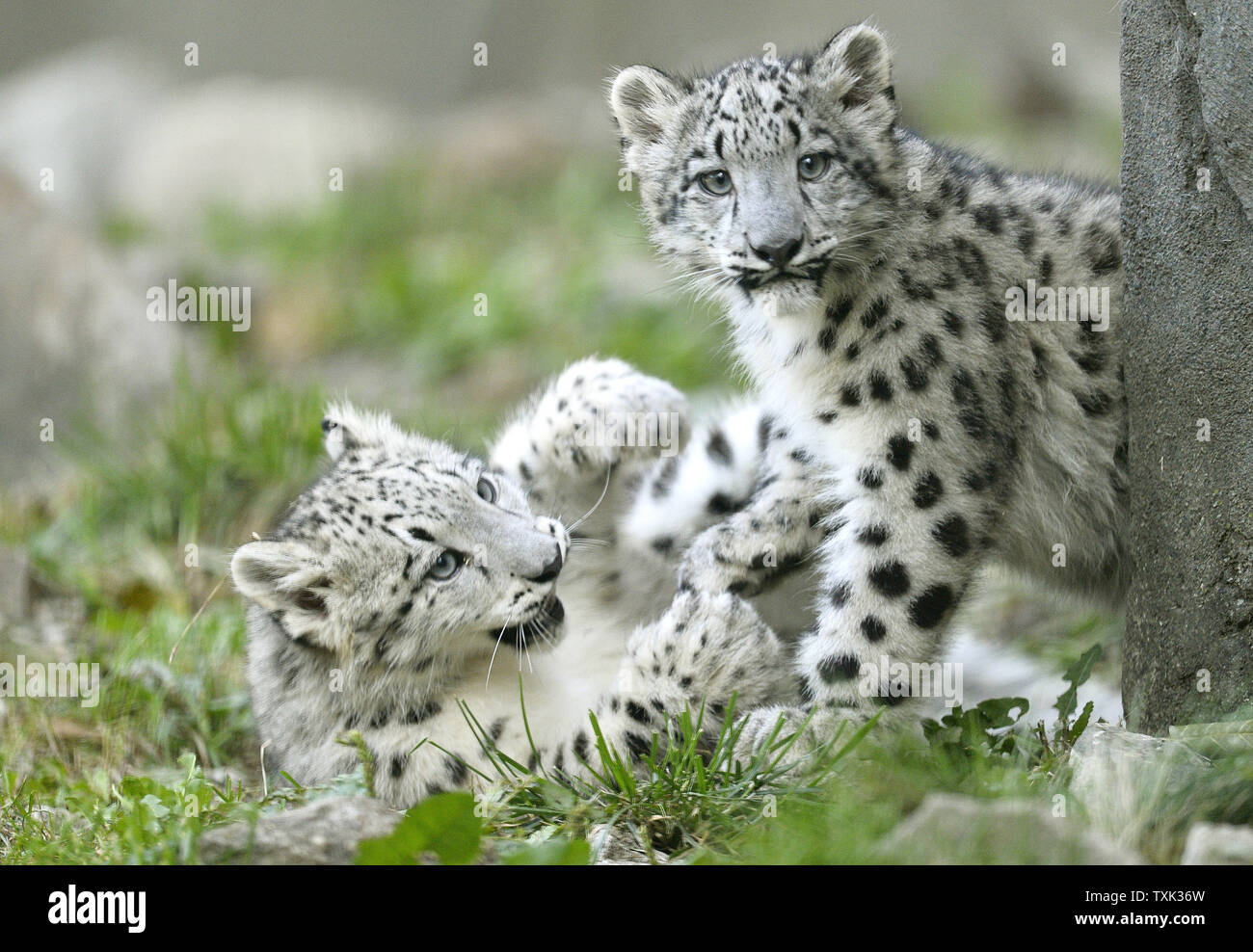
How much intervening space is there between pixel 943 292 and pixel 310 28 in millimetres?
21442

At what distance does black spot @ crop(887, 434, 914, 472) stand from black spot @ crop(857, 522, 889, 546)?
0.79 feet

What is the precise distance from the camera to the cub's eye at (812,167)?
5266mm

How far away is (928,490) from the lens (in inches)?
198

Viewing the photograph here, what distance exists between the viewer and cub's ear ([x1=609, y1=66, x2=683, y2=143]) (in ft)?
18.9

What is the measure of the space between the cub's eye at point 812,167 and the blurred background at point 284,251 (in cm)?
81

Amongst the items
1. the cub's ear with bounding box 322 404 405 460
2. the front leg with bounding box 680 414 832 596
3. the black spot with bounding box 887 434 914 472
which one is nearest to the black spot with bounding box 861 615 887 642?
the black spot with bounding box 887 434 914 472

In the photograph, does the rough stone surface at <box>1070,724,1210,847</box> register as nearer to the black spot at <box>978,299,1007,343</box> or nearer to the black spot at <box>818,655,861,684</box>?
the black spot at <box>818,655,861,684</box>

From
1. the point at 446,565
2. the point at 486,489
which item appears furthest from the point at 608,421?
the point at 446,565

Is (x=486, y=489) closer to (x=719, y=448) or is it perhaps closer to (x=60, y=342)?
(x=719, y=448)

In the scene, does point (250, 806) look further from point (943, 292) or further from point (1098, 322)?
point (1098, 322)

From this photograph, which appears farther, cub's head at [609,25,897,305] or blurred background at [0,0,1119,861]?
blurred background at [0,0,1119,861]

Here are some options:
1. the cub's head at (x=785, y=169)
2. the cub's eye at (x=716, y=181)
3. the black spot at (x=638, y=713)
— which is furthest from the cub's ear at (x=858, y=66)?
the black spot at (x=638, y=713)

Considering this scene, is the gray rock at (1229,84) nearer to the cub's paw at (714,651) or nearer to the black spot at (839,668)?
the black spot at (839,668)
